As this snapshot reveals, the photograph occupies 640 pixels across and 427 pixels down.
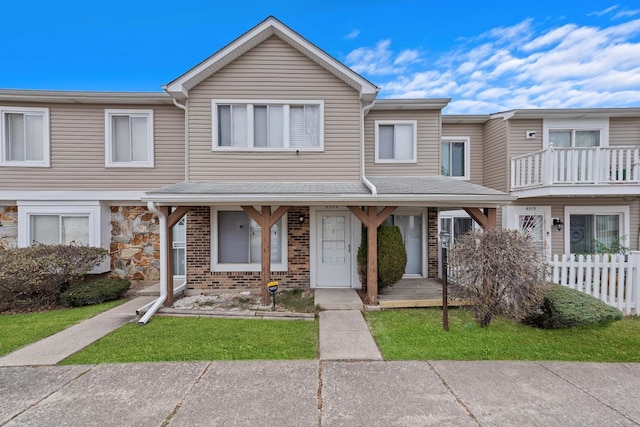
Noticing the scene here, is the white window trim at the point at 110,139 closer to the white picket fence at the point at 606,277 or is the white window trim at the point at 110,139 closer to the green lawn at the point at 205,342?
the green lawn at the point at 205,342

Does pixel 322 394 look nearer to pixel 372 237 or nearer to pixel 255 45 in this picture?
pixel 372 237

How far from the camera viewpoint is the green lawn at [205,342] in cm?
422

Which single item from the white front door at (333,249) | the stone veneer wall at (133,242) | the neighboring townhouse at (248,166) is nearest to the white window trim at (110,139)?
the neighboring townhouse at (248,166)

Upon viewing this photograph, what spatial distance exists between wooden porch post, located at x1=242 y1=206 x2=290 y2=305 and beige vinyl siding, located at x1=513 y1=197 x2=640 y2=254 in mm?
7998

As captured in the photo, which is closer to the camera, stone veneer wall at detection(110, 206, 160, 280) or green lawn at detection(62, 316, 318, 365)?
green lawn at detection(62, 316, 318, 365)

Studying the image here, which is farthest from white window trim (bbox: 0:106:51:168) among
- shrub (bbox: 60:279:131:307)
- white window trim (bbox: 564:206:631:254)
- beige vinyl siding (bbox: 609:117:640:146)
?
beige vinyl siding (bbox: 609:117:640:146)

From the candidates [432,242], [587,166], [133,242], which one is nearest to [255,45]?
[133,242]

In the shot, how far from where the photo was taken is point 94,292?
23.2ft

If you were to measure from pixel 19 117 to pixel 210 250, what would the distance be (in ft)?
22.2

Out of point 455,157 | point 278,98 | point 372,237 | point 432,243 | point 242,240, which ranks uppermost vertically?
point 278,98

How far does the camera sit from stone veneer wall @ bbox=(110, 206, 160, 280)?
8.74 m

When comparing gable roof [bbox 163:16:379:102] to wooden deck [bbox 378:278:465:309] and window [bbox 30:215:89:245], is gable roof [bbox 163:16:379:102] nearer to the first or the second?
window [bbox 30:215:89:245]

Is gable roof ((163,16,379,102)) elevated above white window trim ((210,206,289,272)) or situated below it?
above

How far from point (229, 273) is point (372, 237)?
13.3 ft
